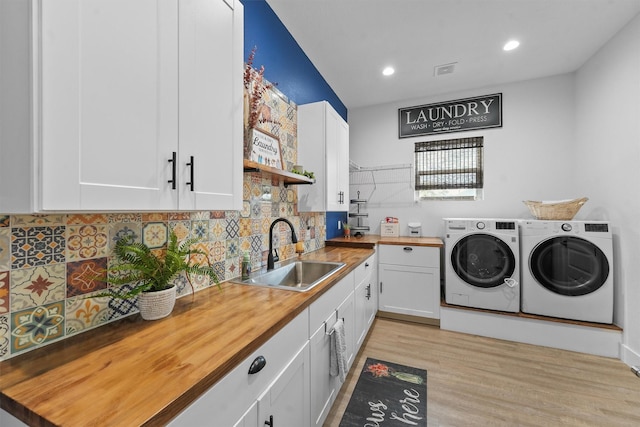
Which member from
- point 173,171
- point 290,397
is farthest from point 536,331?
point 173,171

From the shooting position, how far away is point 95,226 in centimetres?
95

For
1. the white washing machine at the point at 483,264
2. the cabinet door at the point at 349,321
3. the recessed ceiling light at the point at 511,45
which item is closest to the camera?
the cabinet door at the point at 349,321

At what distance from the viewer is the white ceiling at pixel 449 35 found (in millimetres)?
2057

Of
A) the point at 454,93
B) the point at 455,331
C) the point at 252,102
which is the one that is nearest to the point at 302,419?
the point at 252,102

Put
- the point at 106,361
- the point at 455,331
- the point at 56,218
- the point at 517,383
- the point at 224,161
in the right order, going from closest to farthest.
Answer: the point at 106,361
the point at 56,218
the point at 224,161
the point at 517,383
the point at 455,331

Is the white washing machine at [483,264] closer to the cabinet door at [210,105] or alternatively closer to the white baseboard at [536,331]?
the white baseboard at [536,331]

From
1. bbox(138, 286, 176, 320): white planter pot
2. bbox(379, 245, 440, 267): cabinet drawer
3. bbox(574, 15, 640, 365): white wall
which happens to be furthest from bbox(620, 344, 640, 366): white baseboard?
bbox(138, 286, 176, 320): white planter pot

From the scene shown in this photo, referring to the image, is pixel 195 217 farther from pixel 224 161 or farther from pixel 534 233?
pixel 534 233

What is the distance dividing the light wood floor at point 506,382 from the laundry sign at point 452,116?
8.39ft

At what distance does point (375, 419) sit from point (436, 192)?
2813 mm

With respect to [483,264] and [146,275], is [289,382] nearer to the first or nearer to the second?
[146,275]

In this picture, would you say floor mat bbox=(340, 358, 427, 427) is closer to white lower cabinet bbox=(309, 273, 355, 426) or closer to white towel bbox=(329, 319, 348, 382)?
white lower cabinet bbox=(309, 273, 355, 426)

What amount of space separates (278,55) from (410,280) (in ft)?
8.58

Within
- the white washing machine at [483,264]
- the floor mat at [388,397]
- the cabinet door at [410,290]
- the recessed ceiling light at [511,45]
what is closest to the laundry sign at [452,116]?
the recessed ceiling light at [511,45]
